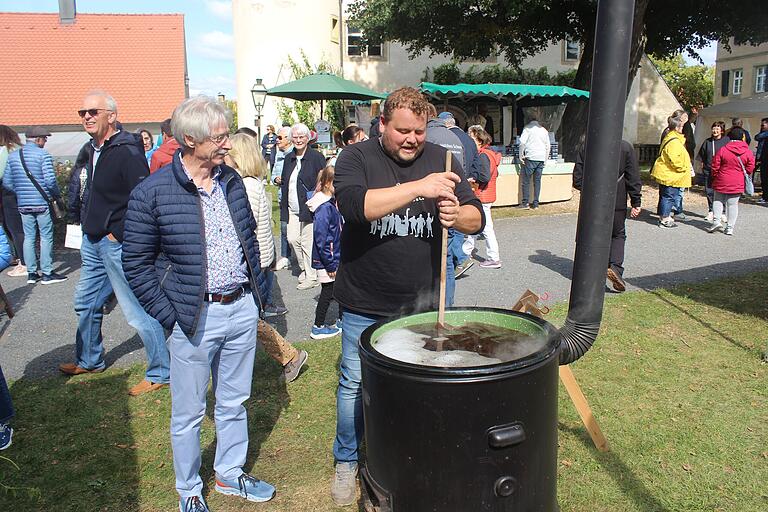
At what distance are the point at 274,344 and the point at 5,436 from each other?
1798 millimetres

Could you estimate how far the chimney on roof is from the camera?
95.8 feet

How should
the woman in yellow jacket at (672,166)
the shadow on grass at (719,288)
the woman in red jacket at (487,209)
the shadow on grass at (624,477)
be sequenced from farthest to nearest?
1. the woman in yellow jacket at (672,166)
2. the woman in red jacket at (487,209)
3. the shadow on grass at (719,288)
4. the shadow on grass at (624,477)

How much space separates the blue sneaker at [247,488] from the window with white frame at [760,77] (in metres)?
46.4

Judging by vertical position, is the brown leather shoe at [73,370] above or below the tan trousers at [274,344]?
below

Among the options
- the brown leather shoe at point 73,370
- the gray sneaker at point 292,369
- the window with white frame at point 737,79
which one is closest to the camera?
the gray sneaker at point 292,369

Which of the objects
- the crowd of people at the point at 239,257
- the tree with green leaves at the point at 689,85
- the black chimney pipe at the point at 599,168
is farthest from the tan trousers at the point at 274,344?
the tree with green leaves at the point at 689,85

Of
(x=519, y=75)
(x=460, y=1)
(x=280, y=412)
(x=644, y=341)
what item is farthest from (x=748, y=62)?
(x=280, y=412)

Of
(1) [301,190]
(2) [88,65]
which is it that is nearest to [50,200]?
(1) [301,190]

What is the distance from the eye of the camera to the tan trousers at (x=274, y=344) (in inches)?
180

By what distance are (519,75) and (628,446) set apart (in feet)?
89.7

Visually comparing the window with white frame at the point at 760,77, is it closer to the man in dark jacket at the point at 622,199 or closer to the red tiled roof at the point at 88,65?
the red tiled roof at the point at 88,65

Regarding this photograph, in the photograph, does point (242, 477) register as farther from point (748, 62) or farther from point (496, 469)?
point (748, 62)

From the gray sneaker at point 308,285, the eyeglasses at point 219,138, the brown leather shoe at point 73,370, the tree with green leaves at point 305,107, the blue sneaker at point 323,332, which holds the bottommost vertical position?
the brown leather shoe at point 73,370

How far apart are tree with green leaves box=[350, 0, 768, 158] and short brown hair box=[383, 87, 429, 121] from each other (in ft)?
47.2
